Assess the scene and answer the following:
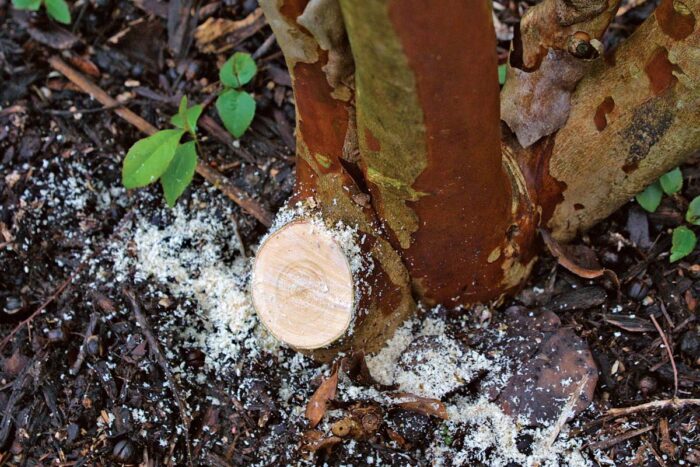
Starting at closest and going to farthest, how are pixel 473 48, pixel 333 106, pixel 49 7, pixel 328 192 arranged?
pixel 473 48
pixel 333 106
pixel 328 192
pixel 49 7

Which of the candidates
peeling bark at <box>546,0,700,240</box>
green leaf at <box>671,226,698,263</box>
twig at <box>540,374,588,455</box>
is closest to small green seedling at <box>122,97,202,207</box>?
peeling bark at <box>546,0,700,240</box>

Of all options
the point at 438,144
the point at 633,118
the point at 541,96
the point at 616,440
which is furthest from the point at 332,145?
the point at 616,440

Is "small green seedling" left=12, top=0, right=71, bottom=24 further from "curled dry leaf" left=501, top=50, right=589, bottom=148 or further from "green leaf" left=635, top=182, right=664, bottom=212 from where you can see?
"green leaf" left=635, top=182, right=664, bottom=212

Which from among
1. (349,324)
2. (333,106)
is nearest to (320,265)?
(349,324)

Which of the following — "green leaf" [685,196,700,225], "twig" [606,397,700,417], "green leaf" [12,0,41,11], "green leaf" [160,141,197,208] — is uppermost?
"green leaf" [12,0,41,11]

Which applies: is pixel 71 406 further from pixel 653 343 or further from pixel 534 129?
pixel 653 343

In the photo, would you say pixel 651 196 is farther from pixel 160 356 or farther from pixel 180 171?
pixel 160 356

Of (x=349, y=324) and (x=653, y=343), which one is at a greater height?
(x=349, y=324)
